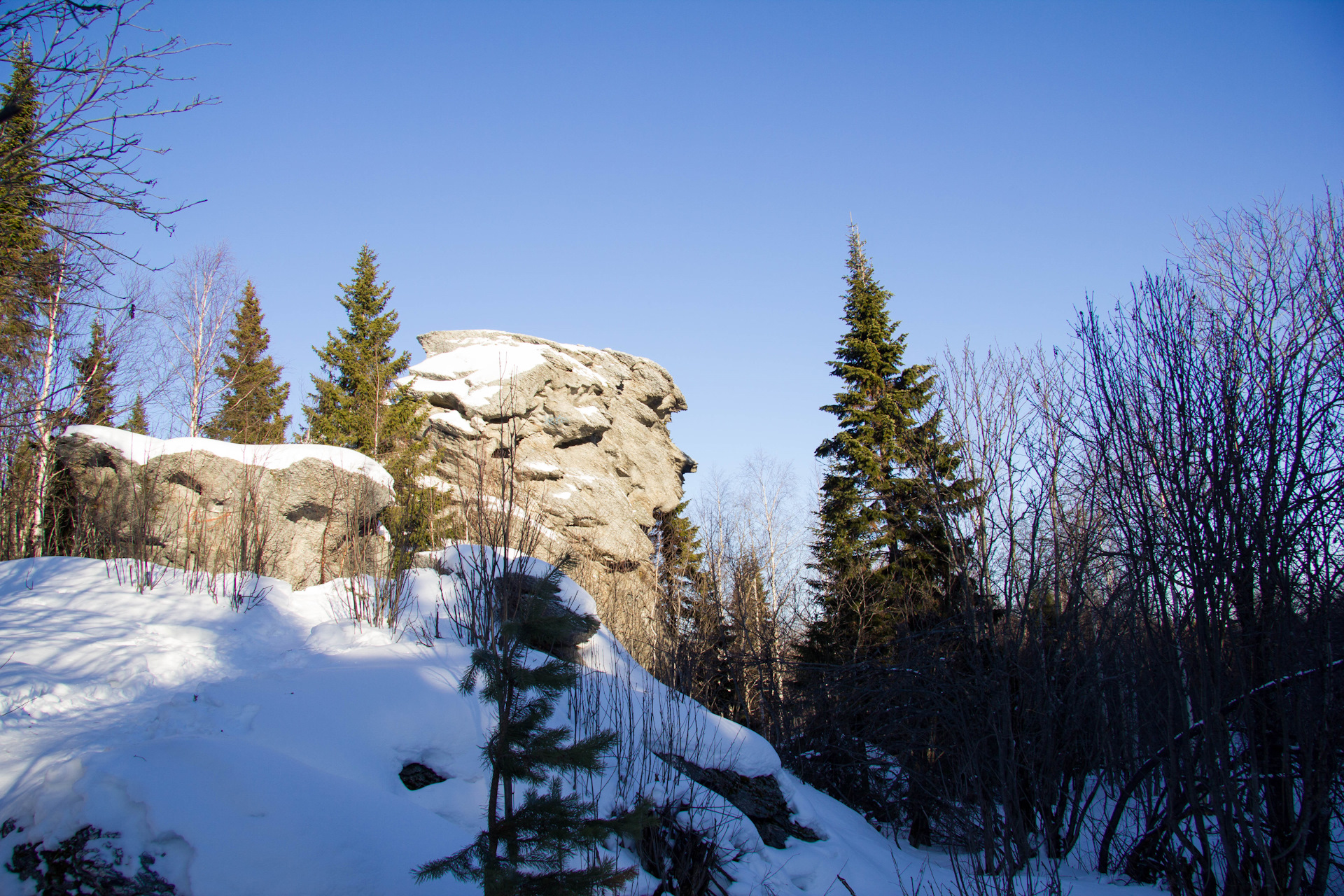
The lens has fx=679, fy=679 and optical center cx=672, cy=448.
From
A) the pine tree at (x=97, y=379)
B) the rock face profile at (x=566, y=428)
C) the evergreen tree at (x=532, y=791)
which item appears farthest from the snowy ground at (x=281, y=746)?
the rock face profile at (x=566, y=428)

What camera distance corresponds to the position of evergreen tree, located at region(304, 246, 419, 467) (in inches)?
756

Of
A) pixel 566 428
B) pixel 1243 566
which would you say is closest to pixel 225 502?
pixel 1243 566

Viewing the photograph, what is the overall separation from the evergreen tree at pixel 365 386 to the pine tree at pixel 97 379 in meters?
4.74

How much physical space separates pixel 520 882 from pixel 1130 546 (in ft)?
16.5

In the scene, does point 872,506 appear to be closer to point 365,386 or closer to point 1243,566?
point 1243,566

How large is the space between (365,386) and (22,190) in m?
18.7

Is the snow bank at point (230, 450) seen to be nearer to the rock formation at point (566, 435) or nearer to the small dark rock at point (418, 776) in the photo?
the small dark rock at point (418, 776)

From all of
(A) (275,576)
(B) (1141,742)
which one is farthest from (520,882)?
(A) (275,576)

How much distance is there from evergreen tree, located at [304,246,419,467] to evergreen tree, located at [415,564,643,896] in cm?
1602

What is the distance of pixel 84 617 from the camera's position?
6410 millimetres

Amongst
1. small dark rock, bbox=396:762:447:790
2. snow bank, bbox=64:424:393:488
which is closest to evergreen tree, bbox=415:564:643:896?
small dark rock, bbox=396:762:447:790

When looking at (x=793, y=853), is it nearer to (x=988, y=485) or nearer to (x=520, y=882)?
(x=520, y=882)

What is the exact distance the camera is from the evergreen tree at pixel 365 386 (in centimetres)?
1920

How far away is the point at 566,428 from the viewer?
79.7ft
